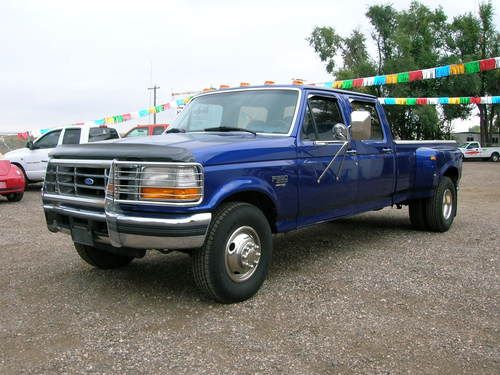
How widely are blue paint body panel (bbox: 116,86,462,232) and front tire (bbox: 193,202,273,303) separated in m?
0.17

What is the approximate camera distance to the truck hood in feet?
12.2

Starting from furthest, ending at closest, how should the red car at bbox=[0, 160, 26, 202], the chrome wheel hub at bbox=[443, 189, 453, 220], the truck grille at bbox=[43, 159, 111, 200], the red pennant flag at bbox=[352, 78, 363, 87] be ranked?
the red pennant flag at bbox=[352, 78, 363, 87]
the red car at bbox=[0, 160, 26, 202]
the chrome wheel hub at bbox=[443, 189, 453, 220]
the truck grille at bbox=[43, 159, 111, 200]

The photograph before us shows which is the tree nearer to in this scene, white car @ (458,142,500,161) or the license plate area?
white car @ (458,142,500,161)

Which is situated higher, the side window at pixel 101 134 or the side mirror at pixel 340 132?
the side window at pixel 101 134

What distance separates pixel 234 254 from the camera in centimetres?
410

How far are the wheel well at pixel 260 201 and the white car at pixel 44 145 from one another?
976cm

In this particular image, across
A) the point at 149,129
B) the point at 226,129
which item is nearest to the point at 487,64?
the point at 149,129

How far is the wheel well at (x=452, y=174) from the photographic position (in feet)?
24.9

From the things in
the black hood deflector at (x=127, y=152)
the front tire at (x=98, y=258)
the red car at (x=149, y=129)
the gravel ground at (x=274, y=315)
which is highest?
the red car at (x=149, y=129)

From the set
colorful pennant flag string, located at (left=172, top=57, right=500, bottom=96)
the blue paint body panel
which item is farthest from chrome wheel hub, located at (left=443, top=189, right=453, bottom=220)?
colorful pennant flag string, located at (left=172, top=57, right=500, bottom=96)

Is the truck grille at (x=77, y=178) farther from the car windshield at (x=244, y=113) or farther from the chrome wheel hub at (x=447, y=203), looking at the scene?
the chrome wheel hub at (x=447, y=203)

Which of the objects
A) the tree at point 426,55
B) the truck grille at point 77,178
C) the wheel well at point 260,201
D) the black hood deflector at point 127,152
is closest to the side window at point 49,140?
the truck grille at point 77,178

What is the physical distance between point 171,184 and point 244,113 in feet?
5.59

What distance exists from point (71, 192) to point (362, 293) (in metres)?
2.70
